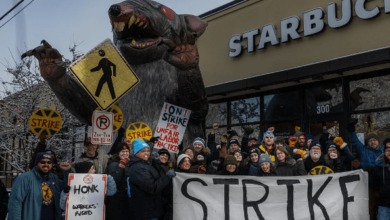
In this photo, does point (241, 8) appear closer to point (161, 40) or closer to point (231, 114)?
point (231, 114)

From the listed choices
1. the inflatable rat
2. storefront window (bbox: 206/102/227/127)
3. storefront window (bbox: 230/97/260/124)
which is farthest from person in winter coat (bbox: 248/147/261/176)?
storefront window (bbox: 206/102/227/127)

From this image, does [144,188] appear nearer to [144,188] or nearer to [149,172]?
[144,188]

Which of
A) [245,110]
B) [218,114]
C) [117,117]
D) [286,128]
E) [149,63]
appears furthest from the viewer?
[218,114]

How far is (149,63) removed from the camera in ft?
21.0

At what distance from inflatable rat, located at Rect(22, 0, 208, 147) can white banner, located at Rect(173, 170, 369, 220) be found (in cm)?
156

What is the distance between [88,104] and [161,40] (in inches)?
66.1

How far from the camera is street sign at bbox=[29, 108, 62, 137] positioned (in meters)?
6.77

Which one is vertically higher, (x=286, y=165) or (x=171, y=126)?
(x=171, y=126)

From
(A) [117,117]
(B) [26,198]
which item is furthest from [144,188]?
(A) [117,117]

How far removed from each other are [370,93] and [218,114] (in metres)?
5.16

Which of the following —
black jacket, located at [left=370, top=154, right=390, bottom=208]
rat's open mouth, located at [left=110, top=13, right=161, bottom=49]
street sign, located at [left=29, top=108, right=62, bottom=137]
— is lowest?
black jacket, located at [left=370, top=154, right=390, bottom=208]

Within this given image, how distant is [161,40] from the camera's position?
5555mm

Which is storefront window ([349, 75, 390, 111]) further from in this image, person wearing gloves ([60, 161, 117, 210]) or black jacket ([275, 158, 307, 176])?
person wearing gloves ([60, 161, 117, 210])

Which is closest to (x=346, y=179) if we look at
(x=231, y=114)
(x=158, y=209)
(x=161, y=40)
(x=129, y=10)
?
(x=158, y=209)
